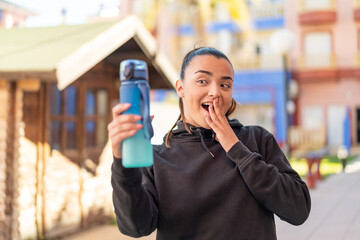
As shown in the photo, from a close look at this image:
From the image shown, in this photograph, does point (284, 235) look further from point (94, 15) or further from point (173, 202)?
point (94, 15)

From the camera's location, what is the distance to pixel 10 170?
Result: 5086 millimetres

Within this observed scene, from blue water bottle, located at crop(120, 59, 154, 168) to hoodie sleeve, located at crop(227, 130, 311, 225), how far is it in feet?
1.21

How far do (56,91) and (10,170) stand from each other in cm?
140

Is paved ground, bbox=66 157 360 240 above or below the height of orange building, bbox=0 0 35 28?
below

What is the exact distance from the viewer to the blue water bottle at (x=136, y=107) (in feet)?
4.08

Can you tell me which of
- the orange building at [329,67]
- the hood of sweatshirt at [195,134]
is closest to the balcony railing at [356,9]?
the orange building at [329,67]

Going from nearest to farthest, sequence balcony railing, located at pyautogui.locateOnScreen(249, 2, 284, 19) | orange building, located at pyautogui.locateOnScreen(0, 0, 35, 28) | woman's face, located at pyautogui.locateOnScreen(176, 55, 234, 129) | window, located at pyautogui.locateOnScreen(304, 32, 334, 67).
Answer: woman's face, located at pyautogui.locateOnScreen(176, 55, 234, 129) < window, located at pyautogui.locateOnScreen(304, 32, 334, 67) < balcony railing, located at pyautogui.locateOnScreen(249, 2, 284, 19) < orange building, located at pyautogui.locateOnScreen(0, 0, 35, 28)

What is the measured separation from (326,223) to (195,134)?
16.7 ft

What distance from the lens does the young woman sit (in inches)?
58.6

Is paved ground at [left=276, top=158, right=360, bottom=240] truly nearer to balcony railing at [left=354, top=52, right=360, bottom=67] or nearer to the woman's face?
the woman's face

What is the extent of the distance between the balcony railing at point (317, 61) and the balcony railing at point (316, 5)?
2317 mm

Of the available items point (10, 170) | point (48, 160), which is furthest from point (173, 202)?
point (48, 160)

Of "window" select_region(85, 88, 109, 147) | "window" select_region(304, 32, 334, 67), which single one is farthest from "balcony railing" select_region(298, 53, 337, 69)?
"window" select_region(85, 88, 109, 147)

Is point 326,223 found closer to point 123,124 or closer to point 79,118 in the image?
point 79,118
